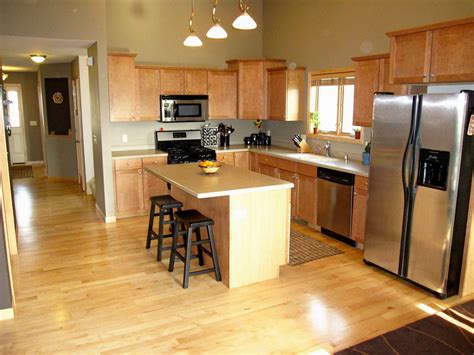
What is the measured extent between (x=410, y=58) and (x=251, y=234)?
2.26m

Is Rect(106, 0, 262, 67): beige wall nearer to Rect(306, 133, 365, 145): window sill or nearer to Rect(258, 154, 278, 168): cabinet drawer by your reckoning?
Rect(258, 154, 278, 168): cabinet drawer

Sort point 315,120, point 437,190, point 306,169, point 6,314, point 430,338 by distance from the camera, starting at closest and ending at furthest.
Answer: point 430,338
point 6,314
point 437,190
point 306,169
point 315,120

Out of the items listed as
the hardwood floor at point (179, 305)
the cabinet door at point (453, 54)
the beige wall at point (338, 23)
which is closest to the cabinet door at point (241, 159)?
the beige wall at point (338, 23)

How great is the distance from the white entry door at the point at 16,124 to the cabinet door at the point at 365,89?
9021 mm

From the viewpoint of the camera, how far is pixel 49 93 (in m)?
8.65

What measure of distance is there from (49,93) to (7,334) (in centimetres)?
674

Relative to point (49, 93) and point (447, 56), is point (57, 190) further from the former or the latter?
point (447, 56)

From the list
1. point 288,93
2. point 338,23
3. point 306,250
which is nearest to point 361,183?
point 306,250

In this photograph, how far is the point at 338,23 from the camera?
18.3 feet

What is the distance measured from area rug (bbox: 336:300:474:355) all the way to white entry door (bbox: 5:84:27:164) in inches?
412

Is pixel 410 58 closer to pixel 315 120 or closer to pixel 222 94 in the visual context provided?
pixel 315 120

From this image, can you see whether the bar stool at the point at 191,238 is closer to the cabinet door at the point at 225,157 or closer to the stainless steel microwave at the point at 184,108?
the cabinet door at the point at 225,157

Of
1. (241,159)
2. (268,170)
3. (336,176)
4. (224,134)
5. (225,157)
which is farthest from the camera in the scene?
(224,134)

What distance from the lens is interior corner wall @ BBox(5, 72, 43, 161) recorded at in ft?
34.2
